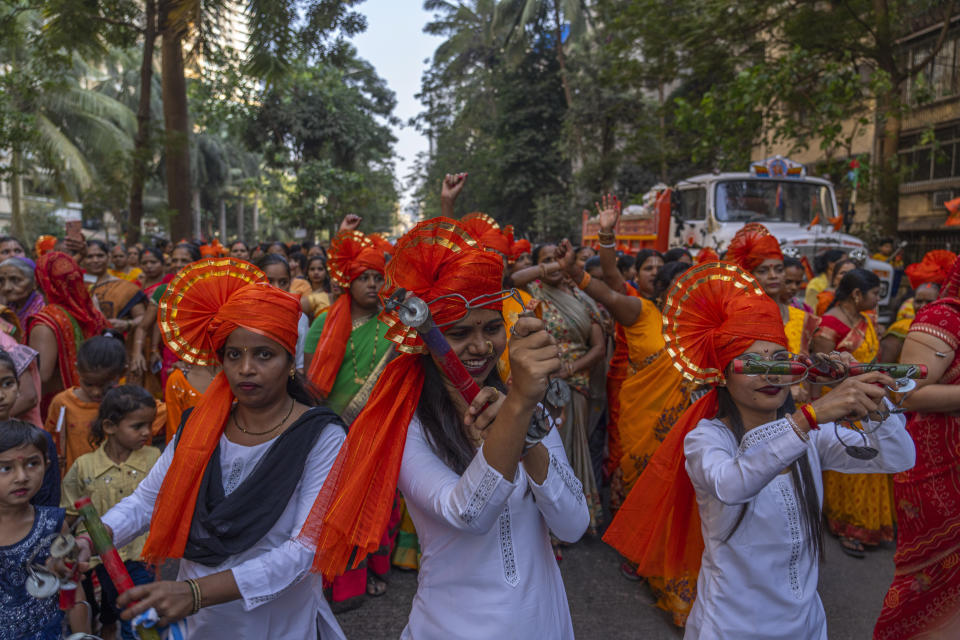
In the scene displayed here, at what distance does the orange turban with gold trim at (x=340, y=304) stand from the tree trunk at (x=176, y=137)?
7103mm

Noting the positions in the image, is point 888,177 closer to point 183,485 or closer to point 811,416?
point 811,416

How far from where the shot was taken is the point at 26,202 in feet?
103

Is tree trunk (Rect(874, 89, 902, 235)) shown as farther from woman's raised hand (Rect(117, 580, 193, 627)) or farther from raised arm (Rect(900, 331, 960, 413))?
woman's raised hand (Rect(117, 580, 193, 627))

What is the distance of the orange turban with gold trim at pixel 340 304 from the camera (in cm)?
431

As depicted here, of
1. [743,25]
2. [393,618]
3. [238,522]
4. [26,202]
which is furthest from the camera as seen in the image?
[26,202]

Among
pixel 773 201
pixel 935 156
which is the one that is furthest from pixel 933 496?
pixel 935 156

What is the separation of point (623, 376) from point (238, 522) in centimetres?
358

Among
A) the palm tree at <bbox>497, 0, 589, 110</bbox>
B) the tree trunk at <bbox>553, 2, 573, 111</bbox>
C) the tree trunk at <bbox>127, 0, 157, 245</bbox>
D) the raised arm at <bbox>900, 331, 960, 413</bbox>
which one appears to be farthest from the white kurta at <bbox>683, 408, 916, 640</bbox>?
the palm tree at <bbox>497, 0, 589, 110</bbox>

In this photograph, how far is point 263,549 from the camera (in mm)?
2154

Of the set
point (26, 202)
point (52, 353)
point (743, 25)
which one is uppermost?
point (743, 25)

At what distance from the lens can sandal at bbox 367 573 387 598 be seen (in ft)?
13.9

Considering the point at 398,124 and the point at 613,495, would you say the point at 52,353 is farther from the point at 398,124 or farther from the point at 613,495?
the point at 398,124

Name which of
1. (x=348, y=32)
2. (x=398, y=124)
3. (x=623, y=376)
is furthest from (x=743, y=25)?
(x=398, y=124)

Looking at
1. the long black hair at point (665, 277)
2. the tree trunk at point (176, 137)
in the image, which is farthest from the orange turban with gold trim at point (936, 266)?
the tree trunk at point (176, 137)
